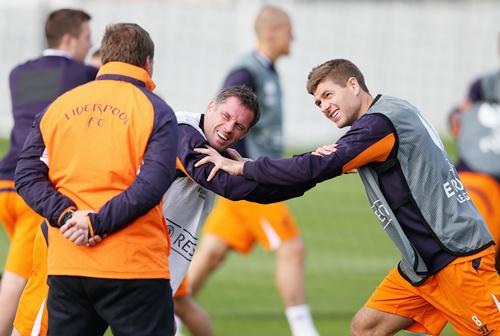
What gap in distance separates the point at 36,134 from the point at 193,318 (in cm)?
274

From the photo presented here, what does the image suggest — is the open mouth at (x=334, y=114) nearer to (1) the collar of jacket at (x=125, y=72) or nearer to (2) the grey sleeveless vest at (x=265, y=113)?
(1) the collar of jacket at (x=125, y=72)

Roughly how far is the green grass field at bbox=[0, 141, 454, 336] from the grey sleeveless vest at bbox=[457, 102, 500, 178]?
154 centimetres

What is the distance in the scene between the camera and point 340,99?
20.9ft

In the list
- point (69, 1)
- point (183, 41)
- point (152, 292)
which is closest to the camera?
point (152, 292)

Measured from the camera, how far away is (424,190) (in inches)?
248

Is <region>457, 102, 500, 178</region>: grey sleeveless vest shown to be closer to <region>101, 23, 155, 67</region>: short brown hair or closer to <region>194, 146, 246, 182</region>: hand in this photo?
<region>194, 146, 246, 182</region>: hand

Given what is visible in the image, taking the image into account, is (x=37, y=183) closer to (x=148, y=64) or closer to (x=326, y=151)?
(x=148, y=64)

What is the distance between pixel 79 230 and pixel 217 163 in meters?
0.97

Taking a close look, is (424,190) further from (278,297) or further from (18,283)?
(278,297)

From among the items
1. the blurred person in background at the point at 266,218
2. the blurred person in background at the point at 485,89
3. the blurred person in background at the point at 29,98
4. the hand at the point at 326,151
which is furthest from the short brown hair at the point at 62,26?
the blurred person in background at the point at 485,89

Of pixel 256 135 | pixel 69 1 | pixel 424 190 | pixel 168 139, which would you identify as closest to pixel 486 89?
pixel 256 135

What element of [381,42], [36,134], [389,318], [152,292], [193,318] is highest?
[36,134]

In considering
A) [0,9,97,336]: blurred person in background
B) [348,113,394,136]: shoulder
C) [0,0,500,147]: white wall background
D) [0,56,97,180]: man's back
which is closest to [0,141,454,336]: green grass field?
[0,9,97,336]: blurred person in background

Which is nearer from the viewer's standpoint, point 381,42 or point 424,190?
point 424,190
